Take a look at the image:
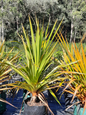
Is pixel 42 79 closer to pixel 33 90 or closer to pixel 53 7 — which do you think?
pixel 33 90

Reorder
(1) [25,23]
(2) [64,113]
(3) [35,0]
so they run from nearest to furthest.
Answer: (2) [64,113]
(3) [35,0]
(1) [25,23]

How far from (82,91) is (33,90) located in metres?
0.59

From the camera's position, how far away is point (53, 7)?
22.5 meters

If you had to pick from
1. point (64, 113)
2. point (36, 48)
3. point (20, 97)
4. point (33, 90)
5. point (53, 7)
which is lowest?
point (20, 97)

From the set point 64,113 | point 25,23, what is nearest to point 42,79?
point 64,113

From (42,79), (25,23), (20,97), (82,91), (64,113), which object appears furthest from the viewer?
(25,23)

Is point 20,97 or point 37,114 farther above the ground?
point 37,114

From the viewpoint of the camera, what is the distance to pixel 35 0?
61.2 ft

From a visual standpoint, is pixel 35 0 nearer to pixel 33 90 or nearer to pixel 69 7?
pixel 69 7

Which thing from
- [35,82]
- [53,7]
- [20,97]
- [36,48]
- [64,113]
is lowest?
[20,97]

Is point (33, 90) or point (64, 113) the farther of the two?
point (64, 113)

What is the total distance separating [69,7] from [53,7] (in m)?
3.13

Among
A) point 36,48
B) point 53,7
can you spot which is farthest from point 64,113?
point 53,7

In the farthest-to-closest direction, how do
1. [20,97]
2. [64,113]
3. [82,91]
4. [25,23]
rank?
[25,23]
[20,97]
[64,113]
[82,91]
